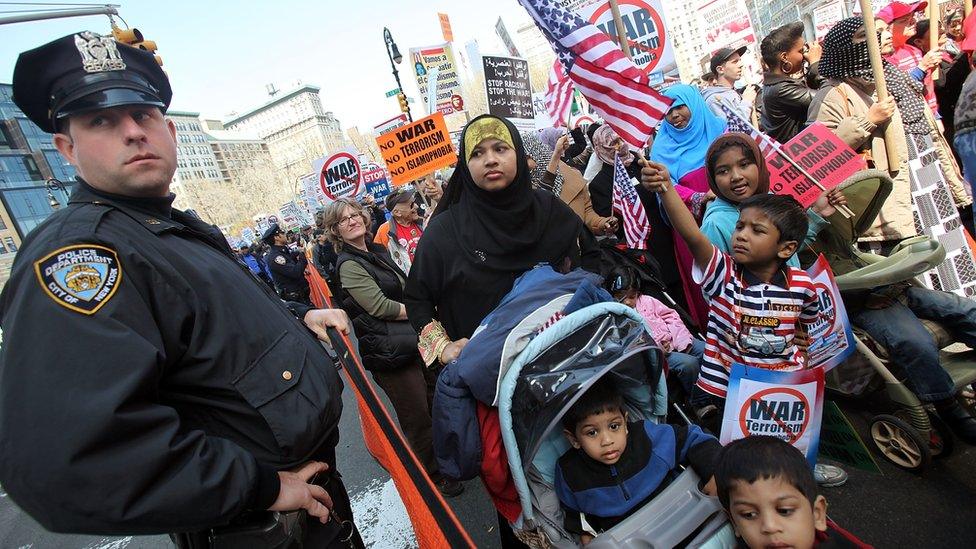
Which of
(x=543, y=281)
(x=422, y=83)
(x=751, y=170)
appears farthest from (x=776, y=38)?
(x=422, y=83)

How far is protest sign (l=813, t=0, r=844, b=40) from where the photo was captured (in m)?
10.2

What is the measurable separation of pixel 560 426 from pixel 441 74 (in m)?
10.6

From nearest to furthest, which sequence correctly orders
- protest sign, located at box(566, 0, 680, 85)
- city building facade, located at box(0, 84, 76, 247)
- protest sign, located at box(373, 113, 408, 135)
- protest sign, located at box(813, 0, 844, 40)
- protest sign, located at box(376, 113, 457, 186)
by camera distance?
1. protest sign, located at box(566, 0, 680, 85)
2. protest sign, located at box(376, 113, 457, 186)
3. protest sign, located at box(813, 0, 844, 40)
4. protest sign, located at box(373, 113, 408, 135)
5. city building facade, located at box(0, 84, 76, 247)

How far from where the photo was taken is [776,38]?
14.2 feet

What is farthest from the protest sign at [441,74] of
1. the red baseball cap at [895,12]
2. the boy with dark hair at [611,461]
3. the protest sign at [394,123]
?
the boy with dark hair at [611,461]

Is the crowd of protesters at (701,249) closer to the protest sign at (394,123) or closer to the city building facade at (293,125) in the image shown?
the protest sign at (394,123)

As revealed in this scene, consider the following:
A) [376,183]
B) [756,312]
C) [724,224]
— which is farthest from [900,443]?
[376,183]

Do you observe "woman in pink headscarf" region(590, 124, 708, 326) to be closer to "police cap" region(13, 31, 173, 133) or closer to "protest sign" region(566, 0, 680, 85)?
"protest sign" region(566, 0, 680, 85)

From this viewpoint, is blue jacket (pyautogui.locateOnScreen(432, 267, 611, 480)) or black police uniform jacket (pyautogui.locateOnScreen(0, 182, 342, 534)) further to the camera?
blue jacket (pyautogui.locateOnScreen(432, 267, 611, 480))

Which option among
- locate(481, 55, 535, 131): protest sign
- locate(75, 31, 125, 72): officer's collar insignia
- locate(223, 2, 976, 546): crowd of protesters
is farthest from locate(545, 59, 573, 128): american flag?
locate(75, 31, 125, 72): officer's collar insignia

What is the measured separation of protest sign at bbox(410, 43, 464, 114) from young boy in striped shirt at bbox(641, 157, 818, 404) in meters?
9.62

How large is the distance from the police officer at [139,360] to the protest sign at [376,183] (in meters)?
14.9

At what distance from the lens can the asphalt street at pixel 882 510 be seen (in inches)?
90.0

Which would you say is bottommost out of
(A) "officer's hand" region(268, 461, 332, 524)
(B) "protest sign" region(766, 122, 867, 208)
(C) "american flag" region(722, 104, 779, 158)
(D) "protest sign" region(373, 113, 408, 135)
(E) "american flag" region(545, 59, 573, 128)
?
→ (A) "officer's hand" region(268, 461, 332, 524)
